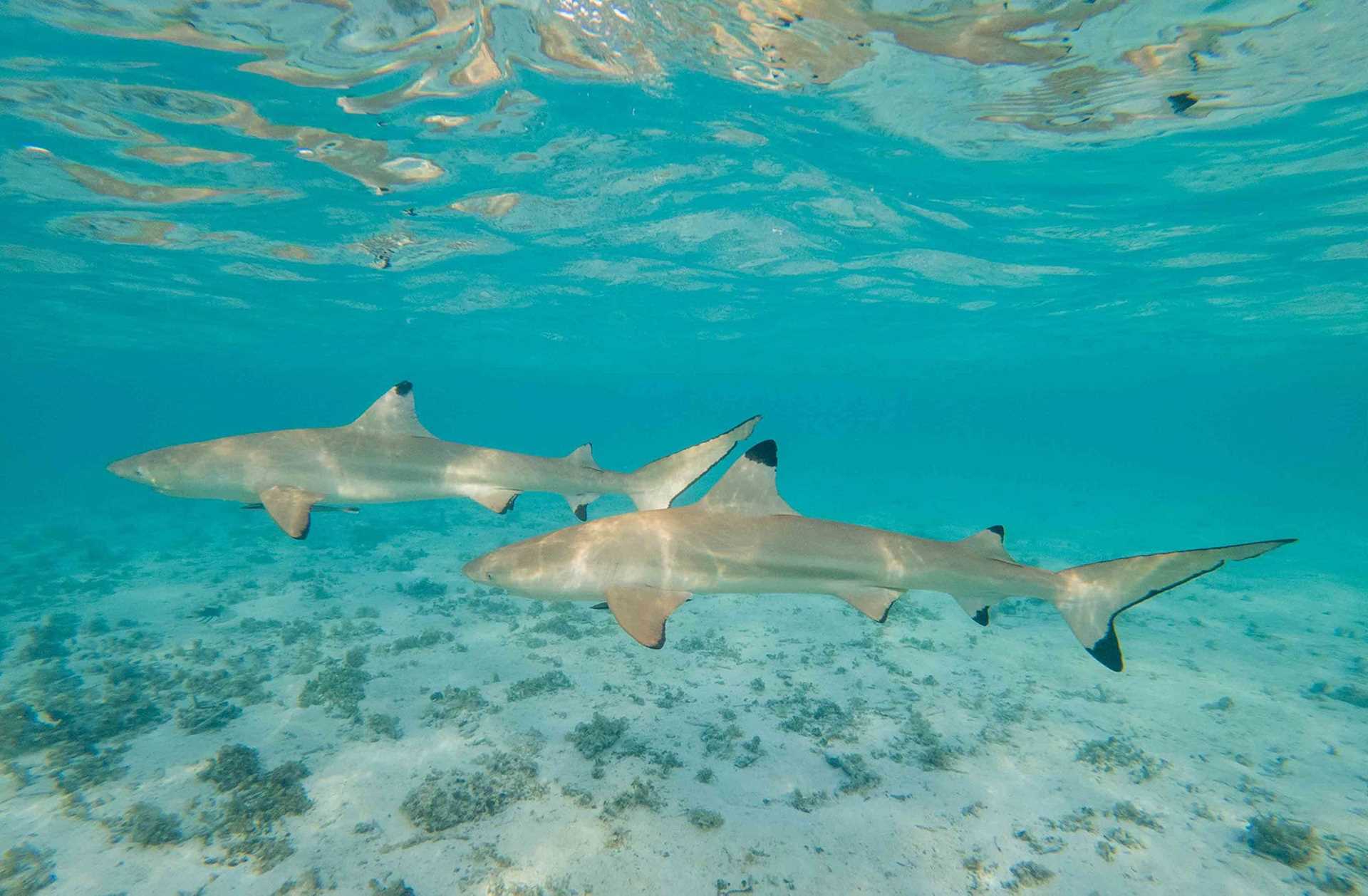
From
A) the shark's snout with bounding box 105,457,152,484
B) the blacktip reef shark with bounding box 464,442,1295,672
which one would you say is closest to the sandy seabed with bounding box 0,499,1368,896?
the blacktip reef shark with bounding box 464,442,1295,672

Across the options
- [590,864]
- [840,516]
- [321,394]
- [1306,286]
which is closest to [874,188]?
[590,864]

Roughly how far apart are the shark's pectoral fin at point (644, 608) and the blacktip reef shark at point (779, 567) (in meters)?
0.01

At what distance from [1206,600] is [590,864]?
1796 centimetres

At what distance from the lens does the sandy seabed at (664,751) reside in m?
5.24

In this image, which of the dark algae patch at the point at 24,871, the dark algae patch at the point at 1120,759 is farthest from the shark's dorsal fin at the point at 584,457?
the dark algae patch at the point at 1120,759

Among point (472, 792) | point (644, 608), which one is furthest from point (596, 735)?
point (644, 608)

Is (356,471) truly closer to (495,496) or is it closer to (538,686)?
(495,496)

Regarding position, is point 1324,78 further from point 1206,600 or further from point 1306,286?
point 1306,286

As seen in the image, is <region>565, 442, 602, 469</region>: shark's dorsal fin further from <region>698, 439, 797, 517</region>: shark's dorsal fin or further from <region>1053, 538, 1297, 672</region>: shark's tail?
<region>1053, 538, 1297, 672</region>: shark's tail

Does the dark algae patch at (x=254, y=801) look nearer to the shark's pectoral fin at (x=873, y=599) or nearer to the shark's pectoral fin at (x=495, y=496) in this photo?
the shark's pectoral fin at (x=495, y=496)

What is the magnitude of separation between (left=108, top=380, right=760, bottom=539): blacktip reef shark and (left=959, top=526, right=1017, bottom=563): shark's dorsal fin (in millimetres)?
3227

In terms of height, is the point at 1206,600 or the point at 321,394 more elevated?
the point at 321,394

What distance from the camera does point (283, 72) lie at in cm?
1052

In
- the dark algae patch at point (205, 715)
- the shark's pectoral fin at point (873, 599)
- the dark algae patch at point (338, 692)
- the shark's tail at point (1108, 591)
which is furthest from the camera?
the dark algae patch at point (338, 692)
